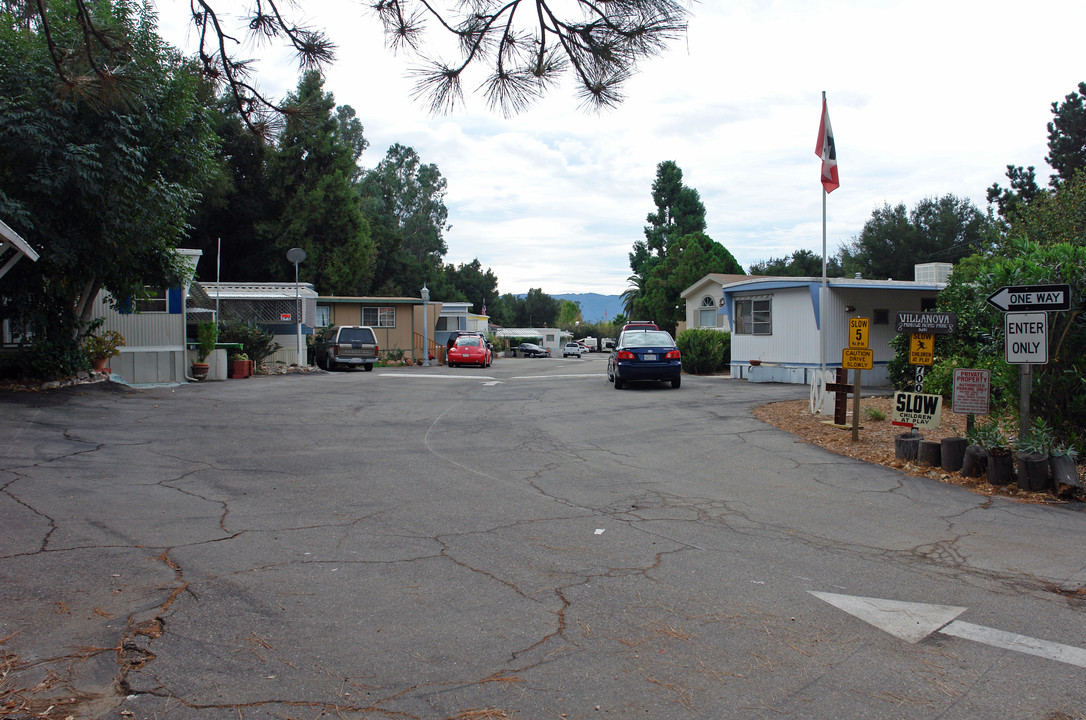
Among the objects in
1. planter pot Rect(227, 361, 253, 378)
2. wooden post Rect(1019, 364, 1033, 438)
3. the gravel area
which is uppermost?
wooden post Rect(1019, 364, 1033, 438)

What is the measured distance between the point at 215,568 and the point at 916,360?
923cm

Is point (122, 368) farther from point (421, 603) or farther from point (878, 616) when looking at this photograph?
point (878, 616)

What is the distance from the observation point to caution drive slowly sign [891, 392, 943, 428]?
31.4 ft

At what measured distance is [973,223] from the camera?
166 feet

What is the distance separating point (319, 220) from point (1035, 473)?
126 ft

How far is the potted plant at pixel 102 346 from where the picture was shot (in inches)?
619

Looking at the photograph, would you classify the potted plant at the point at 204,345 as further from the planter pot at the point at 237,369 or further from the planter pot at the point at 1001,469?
the planter pot at the point at 1001,469

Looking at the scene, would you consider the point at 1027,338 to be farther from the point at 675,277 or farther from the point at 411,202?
the point at 411,202

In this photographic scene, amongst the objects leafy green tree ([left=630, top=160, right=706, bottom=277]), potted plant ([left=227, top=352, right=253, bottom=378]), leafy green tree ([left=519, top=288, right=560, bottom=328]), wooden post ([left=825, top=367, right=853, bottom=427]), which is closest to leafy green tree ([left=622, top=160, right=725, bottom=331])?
leafy green tree ([left=630, top=160, right=706, bottom=277])

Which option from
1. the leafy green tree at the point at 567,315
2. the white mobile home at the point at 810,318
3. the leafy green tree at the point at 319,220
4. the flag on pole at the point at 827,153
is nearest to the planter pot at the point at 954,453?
the flag on pole at the point at 827,153

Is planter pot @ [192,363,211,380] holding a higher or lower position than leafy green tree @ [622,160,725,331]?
lower

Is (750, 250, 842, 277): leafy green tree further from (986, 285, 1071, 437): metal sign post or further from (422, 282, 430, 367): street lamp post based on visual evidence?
(986, 285, 1071, 437): metal sign post

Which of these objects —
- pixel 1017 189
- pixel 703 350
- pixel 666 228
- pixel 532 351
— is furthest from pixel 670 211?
pixel 703 350

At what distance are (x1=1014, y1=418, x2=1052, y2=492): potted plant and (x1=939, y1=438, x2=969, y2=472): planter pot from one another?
588 mm
